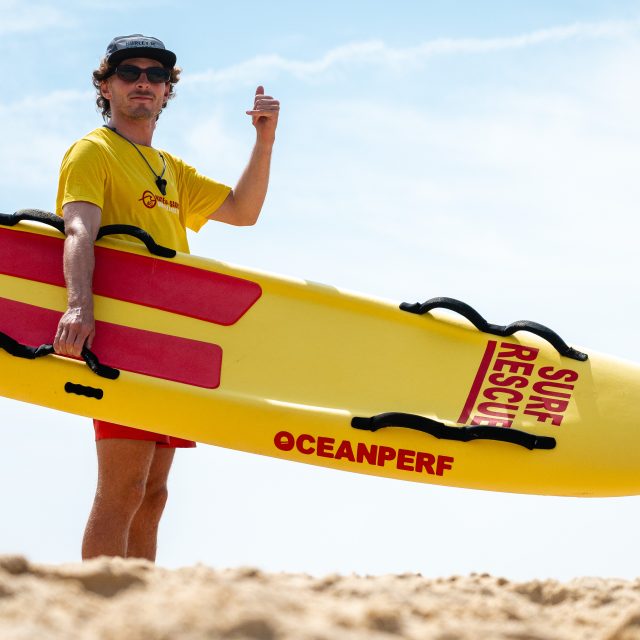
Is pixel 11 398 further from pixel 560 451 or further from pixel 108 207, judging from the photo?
pixel 560 451

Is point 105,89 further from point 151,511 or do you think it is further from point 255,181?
point 151,511

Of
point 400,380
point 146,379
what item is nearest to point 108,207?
point 146,379

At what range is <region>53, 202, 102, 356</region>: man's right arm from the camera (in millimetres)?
3355

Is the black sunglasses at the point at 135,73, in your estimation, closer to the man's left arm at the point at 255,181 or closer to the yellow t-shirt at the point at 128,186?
the yellow t-shirt at the point at 128,186

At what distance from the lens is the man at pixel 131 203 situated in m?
3.32

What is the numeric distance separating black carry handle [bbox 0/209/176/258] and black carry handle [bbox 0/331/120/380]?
44 centimetres

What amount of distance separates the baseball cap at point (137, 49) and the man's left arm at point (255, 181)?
1.31 ft

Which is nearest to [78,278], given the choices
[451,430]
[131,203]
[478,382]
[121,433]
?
[131,203]

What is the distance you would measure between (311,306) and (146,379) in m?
0.73

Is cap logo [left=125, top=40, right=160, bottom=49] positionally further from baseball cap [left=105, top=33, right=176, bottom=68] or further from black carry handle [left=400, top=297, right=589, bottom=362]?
black carry handle [left=400, top=297, right=589, bottom=362]

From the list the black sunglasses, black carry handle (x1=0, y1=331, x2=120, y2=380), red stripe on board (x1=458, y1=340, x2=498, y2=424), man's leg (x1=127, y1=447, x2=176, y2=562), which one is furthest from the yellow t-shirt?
red stripe on board (x1=458, y1=340, x2=498, y2=424)

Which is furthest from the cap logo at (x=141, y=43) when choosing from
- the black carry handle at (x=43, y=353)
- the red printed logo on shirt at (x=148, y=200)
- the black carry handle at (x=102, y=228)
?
the black carry handle at (x=43, y=353)

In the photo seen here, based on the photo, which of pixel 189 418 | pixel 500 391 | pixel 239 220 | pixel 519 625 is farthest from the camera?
pixel 239 220

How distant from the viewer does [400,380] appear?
12.4 ft
